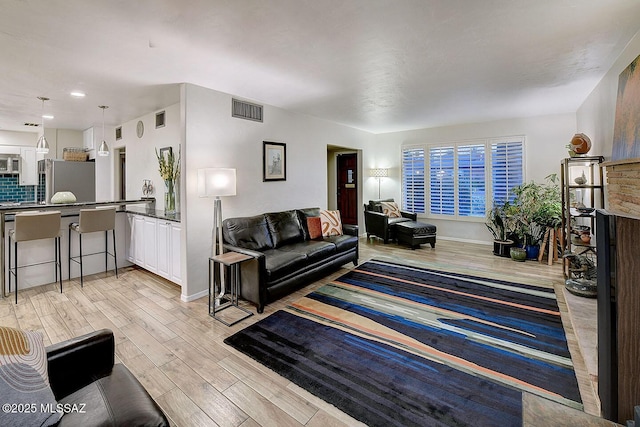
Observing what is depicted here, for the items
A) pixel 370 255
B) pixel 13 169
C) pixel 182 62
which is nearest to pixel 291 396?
pixel 182 62

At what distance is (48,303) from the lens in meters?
3.43

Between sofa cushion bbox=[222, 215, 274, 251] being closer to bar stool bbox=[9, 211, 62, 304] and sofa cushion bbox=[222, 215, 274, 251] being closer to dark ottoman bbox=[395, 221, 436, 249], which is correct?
bar stool bbox=[9, 211, 62, 304]

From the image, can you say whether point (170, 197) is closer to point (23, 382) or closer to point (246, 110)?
point (246, 110)

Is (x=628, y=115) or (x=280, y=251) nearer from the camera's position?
(x=628, y=115)

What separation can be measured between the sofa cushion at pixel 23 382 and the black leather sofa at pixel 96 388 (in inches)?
5.2

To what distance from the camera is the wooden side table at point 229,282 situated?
121 inches

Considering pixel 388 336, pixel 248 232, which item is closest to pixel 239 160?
pixel 248 232

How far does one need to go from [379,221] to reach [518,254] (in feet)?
8.28

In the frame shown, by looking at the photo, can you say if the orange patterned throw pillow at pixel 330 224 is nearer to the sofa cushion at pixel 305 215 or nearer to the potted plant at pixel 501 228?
the sofa cushion at pixel 305 215

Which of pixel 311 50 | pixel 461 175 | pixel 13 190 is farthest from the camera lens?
pixel 13 190

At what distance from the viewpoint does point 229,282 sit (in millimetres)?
3572

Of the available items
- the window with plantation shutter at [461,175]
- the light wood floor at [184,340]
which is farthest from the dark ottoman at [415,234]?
the window with plantation shutter at [461,175]

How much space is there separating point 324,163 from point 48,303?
4453 millimetres

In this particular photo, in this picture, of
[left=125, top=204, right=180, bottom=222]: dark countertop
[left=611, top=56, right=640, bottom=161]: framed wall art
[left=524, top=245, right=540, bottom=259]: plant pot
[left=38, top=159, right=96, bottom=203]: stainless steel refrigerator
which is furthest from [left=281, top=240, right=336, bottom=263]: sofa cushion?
[left=38, top=159, right=96, bottom=203]: stainless steel refrigerator
